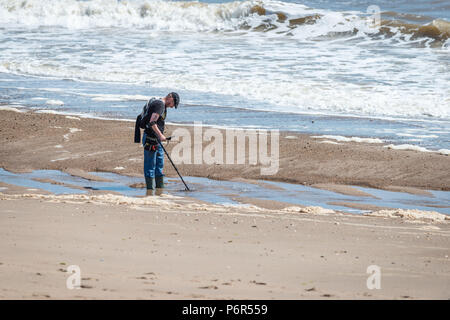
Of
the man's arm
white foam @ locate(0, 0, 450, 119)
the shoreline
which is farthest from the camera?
white foam @ locate(0, 0, 450, 119)

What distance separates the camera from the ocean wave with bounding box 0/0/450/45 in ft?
78.0

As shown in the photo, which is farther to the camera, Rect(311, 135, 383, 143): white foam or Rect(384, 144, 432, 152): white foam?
Rect(311, 135, 383, 143): white foam

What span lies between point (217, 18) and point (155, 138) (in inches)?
813

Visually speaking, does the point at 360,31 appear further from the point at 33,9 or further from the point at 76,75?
the point at 33,9

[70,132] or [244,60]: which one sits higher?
[244,60]

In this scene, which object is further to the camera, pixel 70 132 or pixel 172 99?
pixel 70 132

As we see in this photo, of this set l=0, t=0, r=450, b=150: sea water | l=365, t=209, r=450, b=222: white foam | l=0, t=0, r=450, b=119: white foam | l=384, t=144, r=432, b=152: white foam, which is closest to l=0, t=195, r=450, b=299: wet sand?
l=365, t=209, r=450, b=222: white foam

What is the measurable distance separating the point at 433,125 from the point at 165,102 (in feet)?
18.7

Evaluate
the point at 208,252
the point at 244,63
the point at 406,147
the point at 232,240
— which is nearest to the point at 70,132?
the point at 406,147

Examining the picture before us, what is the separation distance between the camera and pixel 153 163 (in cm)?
887

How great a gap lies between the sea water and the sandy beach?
2353 millimetres

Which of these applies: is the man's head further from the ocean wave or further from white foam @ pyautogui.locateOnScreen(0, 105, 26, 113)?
the ocean wave

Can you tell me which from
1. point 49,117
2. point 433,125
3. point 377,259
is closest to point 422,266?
point 377,259

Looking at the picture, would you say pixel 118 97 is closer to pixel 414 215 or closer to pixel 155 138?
pixel 155 138
